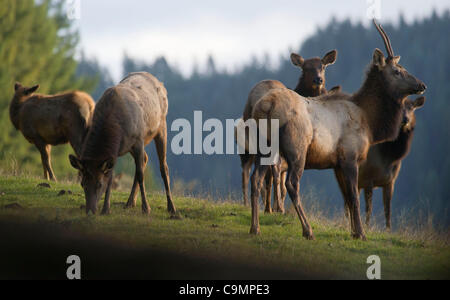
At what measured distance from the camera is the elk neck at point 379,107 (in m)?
9.97

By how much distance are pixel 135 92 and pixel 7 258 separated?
4.10m

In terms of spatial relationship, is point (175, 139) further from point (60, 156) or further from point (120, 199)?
point (60, 156)

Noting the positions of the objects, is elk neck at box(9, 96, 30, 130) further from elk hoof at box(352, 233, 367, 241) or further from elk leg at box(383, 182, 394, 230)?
elk leg at box(383, 182, 394, 230)

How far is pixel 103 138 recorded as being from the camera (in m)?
9.10

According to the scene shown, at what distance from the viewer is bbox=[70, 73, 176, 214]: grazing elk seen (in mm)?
9000

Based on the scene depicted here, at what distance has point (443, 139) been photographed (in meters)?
48.9

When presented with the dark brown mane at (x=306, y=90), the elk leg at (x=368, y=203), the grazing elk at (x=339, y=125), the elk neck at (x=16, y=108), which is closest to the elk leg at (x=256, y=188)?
the grazing elk at (x=339, y=125)

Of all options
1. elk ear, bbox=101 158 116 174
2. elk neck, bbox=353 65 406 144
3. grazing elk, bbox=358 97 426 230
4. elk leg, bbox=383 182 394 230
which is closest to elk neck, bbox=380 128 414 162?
grazing elk, bbox=358 97 426 230

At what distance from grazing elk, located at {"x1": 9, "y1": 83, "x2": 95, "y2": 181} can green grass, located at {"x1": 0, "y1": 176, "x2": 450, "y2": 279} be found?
1.97 meters

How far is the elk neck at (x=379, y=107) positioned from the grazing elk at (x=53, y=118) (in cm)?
583

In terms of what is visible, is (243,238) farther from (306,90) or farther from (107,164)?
(306,90)

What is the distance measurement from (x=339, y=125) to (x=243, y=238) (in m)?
2.47

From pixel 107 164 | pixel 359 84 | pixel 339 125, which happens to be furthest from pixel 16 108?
pixel 359 84

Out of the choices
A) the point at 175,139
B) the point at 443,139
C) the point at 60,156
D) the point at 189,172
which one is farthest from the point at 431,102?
the point at 175,139
